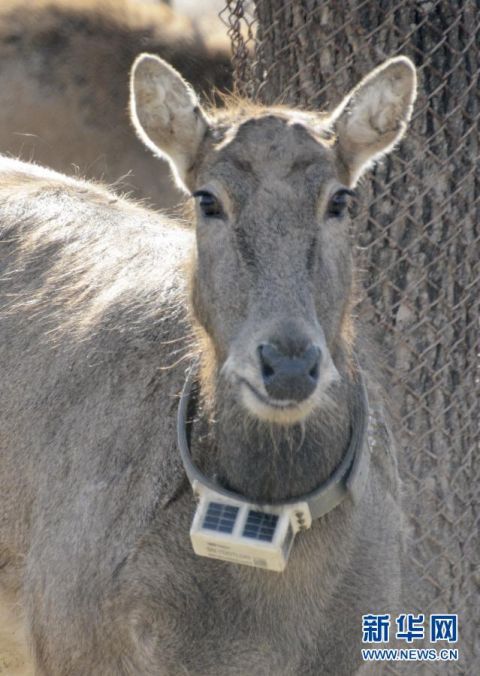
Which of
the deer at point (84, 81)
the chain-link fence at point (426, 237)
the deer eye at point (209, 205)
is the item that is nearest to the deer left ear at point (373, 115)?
the deer eye at point (209, 205)

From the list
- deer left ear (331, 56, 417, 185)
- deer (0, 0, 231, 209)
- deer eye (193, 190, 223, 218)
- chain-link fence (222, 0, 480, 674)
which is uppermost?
deer left ear (331, 56, 417, 185)

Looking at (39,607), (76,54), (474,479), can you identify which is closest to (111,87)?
(76,54)

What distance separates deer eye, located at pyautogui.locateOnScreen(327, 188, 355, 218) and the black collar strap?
0.71 m

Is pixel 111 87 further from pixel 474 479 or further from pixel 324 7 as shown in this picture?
pixel 474 479

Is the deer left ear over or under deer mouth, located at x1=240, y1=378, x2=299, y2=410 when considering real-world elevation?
over

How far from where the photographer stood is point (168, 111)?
4.76 m

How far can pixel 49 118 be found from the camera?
1196 cm

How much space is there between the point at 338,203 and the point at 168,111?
768mm

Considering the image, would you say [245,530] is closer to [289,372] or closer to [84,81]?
[289,372]

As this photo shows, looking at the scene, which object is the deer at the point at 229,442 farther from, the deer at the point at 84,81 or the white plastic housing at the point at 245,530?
the deer at the point at 84,81

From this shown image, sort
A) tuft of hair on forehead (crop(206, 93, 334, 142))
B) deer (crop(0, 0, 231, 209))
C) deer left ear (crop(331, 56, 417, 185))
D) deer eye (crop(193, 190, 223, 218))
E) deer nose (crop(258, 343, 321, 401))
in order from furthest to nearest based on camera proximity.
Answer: deer (crop(0, 0, 231, 209)), deer left ear (crop(331, 56, 417, 185)), tuft of hair on forehead (crop(206, 93, 334, 142)), deer eye (crop(193, 190, 223, 218)), deer nose (crop(258, 343, 321, 401))

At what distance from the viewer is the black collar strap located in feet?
14.5

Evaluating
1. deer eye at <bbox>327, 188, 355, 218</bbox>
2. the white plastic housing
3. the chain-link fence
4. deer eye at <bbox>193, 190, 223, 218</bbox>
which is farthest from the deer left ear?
the white plastic housing

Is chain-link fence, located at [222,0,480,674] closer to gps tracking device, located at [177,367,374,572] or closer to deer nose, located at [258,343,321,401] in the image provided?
gps tracking device, located at [177,367,374,572]
